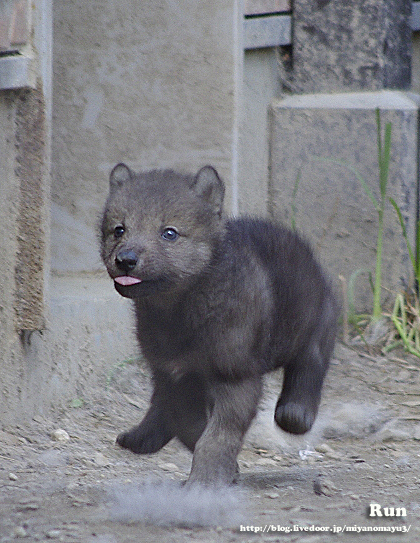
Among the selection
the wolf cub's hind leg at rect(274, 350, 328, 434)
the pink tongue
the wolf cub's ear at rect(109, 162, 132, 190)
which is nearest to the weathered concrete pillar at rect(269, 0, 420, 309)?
the wolf cub's hind leg at rect(274, 350, 328, 434)

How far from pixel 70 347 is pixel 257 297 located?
4.82 feet

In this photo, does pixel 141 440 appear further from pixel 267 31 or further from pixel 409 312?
pixel 267 31

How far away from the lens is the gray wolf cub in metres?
3.18

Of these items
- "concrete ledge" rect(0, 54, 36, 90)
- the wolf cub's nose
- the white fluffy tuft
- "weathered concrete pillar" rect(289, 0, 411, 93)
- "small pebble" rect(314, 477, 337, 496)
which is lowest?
"small pebble" rect(314, 477, 337, 496)

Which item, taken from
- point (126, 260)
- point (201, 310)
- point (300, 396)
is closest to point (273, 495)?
point (300, 396)

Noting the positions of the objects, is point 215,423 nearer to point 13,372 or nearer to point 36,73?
point 13,372

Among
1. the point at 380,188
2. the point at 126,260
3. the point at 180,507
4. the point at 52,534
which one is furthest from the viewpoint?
the point at 380,188

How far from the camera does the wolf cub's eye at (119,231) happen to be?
3223 millimetres

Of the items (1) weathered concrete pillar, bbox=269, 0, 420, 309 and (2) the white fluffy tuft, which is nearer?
(2) the white fluffy tuft

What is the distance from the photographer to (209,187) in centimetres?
344

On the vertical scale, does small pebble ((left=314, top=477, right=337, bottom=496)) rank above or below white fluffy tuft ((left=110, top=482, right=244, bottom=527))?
below

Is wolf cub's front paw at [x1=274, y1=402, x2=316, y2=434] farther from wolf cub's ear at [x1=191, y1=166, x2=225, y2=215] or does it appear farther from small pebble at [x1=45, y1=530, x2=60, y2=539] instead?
small pebble at [x1=45, y1=530, x2=60, y2=539]

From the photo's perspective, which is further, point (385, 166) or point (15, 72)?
point (385, 166)

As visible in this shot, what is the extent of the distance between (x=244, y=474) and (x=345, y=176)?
2770 mm
